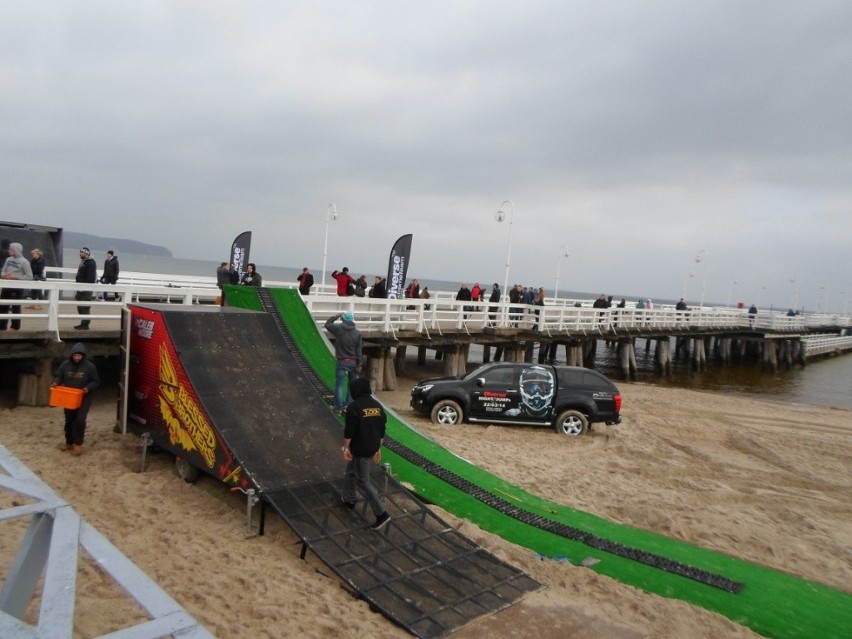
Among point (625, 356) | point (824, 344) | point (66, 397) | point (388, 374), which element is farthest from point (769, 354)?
point (66, 397)

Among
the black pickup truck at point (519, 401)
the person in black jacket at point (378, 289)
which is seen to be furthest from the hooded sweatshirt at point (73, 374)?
the person in black jacket at point (378, 289)

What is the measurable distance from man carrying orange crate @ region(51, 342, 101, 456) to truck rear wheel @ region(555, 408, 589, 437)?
903cm

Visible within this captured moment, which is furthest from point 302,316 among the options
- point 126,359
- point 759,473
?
point 759,473

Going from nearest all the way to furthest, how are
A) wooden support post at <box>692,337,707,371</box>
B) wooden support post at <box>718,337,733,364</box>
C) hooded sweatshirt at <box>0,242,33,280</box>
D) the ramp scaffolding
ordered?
the ramp scaffolding
hooded sweatshirt at <box>0,242,33,280</box>
wooden support post at <box>692,337,707,371</box>
wooden support post at <box>718,337,733,364</box>

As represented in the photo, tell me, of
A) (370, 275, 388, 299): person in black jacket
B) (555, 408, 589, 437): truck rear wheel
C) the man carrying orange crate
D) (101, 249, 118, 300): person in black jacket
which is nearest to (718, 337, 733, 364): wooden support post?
(370, 275, 388, 299): person in black jacket

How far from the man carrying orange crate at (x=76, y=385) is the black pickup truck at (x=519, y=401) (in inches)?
264

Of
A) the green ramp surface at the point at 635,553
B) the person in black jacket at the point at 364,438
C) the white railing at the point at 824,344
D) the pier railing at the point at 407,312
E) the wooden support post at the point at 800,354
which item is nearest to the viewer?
the green ramp surface at the point at 635,553

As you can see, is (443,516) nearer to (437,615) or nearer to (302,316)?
(437,615)

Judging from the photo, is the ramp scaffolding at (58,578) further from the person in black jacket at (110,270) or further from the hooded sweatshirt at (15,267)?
the person in black jacket at (110,270)

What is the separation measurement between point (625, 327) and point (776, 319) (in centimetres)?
1942

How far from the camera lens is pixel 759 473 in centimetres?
1226

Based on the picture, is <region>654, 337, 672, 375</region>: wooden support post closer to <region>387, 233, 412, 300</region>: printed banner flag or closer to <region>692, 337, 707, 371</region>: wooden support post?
<region>692, 337, 707, 371</region>: wooden support post

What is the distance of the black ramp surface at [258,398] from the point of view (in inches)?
298

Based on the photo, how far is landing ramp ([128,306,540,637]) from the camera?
19.6 feet
